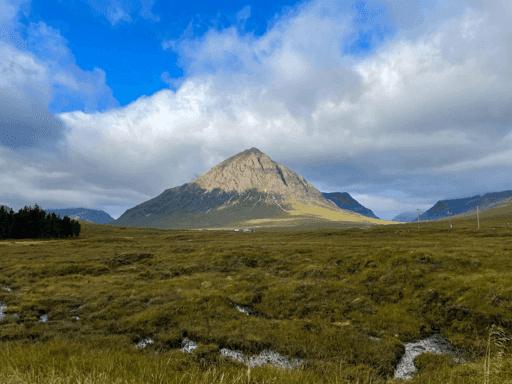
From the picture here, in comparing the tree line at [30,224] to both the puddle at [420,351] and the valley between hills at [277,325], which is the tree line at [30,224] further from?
the puddle at [420,351]

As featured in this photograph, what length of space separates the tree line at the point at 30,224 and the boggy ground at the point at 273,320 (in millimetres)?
84028

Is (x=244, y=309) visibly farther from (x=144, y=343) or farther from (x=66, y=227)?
(x=66, y=227)

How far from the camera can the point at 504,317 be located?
14.6m

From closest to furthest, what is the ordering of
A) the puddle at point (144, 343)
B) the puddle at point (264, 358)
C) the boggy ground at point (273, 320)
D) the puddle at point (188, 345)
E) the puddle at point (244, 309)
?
the boggy ground at point (273, 320)
the puddle at point (264, 358)
the puddle at point (188, 345)
the puddle at point (144, 343)
the puddle at point (244, 309)

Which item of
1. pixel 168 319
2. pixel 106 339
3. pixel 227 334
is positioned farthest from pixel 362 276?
pixel 106 339

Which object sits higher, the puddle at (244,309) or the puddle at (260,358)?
the puddle at (260,358)

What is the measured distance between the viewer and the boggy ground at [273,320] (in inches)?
339

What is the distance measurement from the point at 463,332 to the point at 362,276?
36.3ft

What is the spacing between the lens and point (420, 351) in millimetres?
13477

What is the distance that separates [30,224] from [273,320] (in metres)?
117

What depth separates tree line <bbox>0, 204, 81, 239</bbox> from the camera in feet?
302

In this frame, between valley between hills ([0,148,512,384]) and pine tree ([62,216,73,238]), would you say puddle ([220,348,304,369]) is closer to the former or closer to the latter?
valley between hills ([0,148,512,384])

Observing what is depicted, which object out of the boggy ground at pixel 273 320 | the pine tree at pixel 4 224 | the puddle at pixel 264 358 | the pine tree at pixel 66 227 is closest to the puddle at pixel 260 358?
the puddle at pixel 264 358

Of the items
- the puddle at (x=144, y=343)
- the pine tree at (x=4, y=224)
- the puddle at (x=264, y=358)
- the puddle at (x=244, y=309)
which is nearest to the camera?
the puddle at (x=264, y=358)
